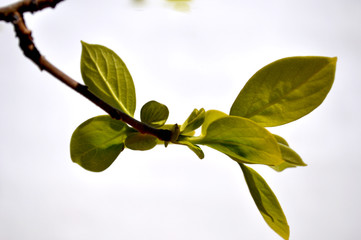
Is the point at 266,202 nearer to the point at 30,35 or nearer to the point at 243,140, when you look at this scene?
the point at 243,140

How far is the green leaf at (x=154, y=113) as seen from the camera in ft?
0.64

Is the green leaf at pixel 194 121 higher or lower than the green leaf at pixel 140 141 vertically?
higher

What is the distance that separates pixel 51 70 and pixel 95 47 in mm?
67

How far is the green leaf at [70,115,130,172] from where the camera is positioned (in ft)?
0.65

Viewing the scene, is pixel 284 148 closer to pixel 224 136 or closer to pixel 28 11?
pixel 224 136

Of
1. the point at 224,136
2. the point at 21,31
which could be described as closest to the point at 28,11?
the point at 21,31

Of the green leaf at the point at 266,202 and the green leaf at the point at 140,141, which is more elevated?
the green leaf at the point at 140,141

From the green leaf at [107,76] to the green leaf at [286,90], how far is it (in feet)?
0.23

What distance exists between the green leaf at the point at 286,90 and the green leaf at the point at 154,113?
4 centimetres

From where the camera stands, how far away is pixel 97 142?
20 centimetres

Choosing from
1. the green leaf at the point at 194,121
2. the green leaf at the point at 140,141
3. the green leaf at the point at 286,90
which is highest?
the green leaf at the point at 286,90

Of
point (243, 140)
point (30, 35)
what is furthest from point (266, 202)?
point (30, 35)

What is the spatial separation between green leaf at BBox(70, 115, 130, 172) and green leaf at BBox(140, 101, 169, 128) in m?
0.01

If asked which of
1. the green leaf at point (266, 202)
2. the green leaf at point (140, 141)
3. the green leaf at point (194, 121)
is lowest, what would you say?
the green leaf at point (266, 202)
